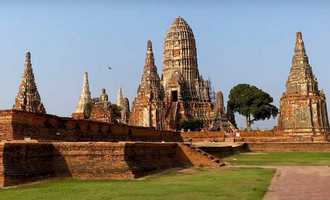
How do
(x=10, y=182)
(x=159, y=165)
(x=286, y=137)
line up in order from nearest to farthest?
(x=10, y=182), (x=159, y=165), (x=286, y=137)

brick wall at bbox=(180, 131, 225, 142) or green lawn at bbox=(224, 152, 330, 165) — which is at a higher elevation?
brick wall at bbox=(180, 131, 225, 142)

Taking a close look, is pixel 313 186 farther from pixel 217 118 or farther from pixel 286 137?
pixel 217 118

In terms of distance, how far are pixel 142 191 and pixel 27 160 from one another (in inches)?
142

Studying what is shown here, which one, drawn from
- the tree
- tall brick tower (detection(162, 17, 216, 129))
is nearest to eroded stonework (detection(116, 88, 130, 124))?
tall brick tower (detection(162, 17, 216, 129))

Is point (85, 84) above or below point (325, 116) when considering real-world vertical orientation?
above

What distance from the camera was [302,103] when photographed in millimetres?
45219

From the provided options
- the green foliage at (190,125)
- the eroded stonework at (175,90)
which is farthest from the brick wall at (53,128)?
the green foliage at (190,125)

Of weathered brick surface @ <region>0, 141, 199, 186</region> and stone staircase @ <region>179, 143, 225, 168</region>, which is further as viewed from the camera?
stone staircase @ <region>179, 143, 225, 168</region>

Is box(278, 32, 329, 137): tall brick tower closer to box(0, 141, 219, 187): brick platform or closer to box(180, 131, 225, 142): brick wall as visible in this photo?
box(180, 131, 225, 142): brick wall

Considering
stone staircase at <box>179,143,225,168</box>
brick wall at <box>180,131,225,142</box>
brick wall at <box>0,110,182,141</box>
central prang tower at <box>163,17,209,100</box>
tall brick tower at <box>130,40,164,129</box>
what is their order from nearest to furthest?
1. brick wall at <box>0,110,182,141</box>
2. stone staircase at <box>179,143,225,168</box>
3. brick wall at <box>180,131,225,142</box>
4. tall brick tower at <box>130,40,164,129</box>
5. central prang tower at <box>163,17,209,100</box>

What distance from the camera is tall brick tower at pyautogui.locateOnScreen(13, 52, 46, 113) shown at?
3922cm

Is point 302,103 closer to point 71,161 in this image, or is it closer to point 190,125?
point 190,125

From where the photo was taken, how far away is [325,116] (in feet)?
151

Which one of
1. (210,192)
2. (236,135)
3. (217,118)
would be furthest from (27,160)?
(217,118)
